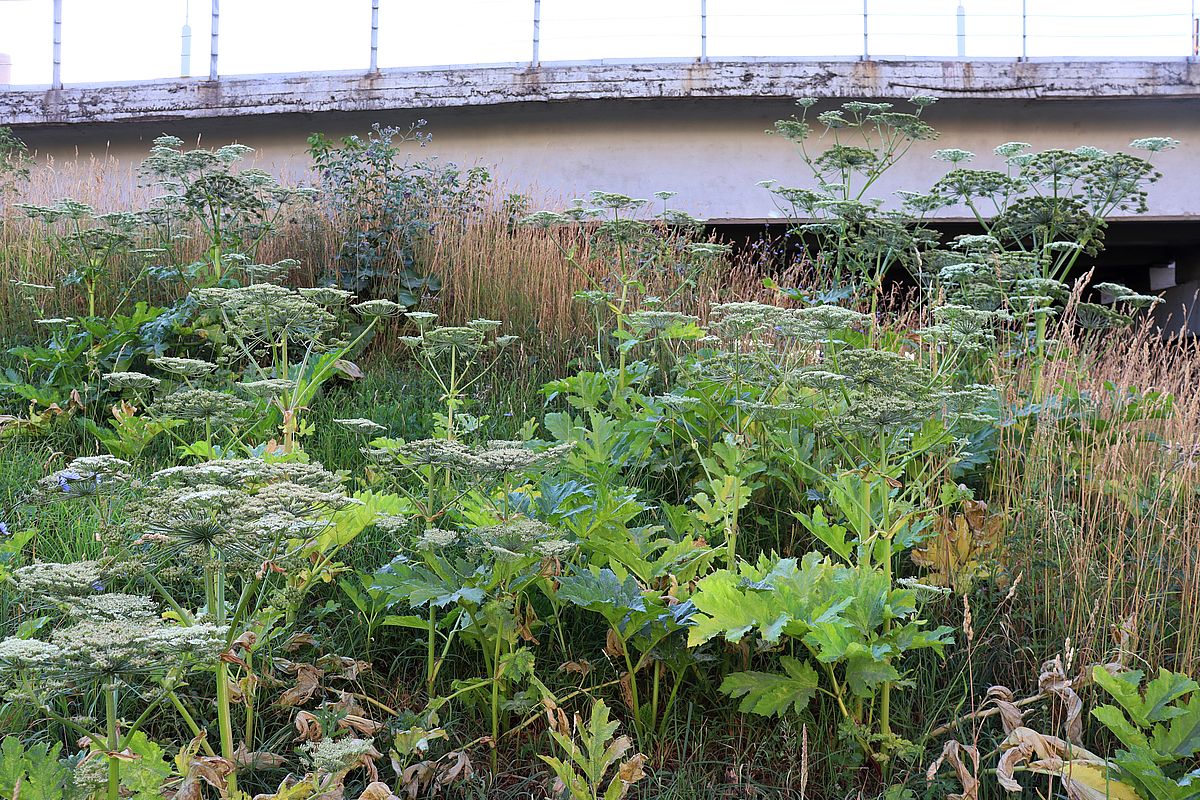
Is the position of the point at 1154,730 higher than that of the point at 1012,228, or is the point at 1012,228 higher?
the point at 1012,228

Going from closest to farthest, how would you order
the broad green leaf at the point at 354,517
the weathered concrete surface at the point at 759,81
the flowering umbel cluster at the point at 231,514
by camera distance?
the flowering umbel cluster at the point at 231,514 < the broad green leaf at the point at 354,517 < the weathered concrete surface at the point at 759,81

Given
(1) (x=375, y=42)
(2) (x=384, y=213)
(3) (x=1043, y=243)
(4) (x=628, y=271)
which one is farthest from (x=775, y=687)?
(1) (x=375, y=42)

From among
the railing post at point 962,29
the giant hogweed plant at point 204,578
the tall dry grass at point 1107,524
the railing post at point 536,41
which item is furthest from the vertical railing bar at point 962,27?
the giant hogweed plant at point 204,578

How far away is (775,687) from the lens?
261 cm

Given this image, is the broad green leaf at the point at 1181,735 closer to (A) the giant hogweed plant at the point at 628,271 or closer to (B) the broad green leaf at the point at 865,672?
(B) the broad green leaf at the point at 865,672

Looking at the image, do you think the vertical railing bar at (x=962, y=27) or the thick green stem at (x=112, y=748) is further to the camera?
the vertical railing bar at (x=962, y=27)

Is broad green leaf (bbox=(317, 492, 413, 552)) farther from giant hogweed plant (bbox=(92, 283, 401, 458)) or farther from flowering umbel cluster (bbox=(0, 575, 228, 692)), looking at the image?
flowering umbel cluster (bbox=(0, 575, 228, 692))

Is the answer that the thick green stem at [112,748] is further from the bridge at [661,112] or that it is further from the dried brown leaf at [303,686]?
the bridge at [661,112]

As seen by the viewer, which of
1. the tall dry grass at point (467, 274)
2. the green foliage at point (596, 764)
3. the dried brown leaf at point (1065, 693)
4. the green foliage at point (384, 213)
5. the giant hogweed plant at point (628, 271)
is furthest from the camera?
the green foliage at point (384, 213)

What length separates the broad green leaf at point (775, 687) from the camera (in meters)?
2.59

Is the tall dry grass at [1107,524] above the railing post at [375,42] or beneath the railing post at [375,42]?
beneath

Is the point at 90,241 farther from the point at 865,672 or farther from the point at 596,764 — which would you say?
the point at 865,672

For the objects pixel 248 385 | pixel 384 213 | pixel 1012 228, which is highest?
pixel 384 213

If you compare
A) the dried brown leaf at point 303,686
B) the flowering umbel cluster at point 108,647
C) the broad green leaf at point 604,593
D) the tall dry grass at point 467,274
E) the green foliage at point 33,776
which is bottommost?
the dried brown leaf at point 303,686
